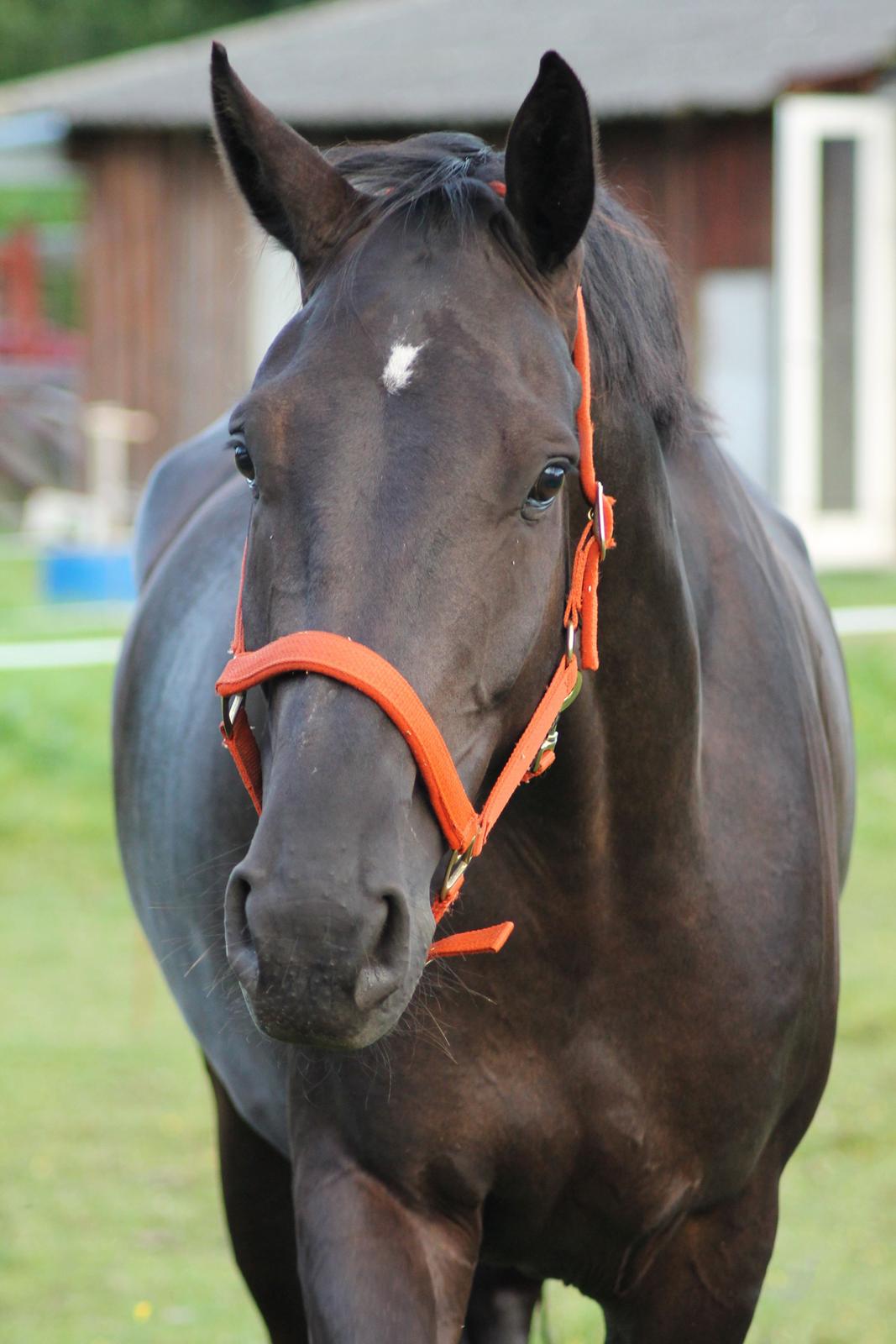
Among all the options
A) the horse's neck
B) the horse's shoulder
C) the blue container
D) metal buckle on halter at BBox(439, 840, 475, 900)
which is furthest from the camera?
the blue container

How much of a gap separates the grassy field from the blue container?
118 inches

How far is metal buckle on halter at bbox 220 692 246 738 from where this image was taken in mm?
2094

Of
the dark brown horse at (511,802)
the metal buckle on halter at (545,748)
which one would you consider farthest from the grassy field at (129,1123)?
the metal buckle on halter at (545,748)

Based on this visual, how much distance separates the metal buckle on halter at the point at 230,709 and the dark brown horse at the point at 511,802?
78 mm

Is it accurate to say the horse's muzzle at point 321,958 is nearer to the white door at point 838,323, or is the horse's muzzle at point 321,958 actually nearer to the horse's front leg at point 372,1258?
the horse's front leg at point 372,1258

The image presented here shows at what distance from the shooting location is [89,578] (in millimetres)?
11539

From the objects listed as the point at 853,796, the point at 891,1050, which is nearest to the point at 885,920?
the point at 891,1050

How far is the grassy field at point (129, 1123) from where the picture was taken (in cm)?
410

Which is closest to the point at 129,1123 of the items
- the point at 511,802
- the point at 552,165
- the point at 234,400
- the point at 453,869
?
the point at 511,802

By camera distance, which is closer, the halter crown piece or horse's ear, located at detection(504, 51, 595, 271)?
the halter crown piece

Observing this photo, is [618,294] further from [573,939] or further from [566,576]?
[573,939]

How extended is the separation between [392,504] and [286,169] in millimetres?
529

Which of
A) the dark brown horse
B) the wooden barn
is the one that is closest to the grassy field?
the dark brown horse

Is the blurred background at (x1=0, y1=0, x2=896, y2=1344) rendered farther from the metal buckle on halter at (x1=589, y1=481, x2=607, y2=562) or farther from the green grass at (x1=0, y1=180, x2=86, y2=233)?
the green grass at (x1=0, y1=180, x2=86, y2=233)
